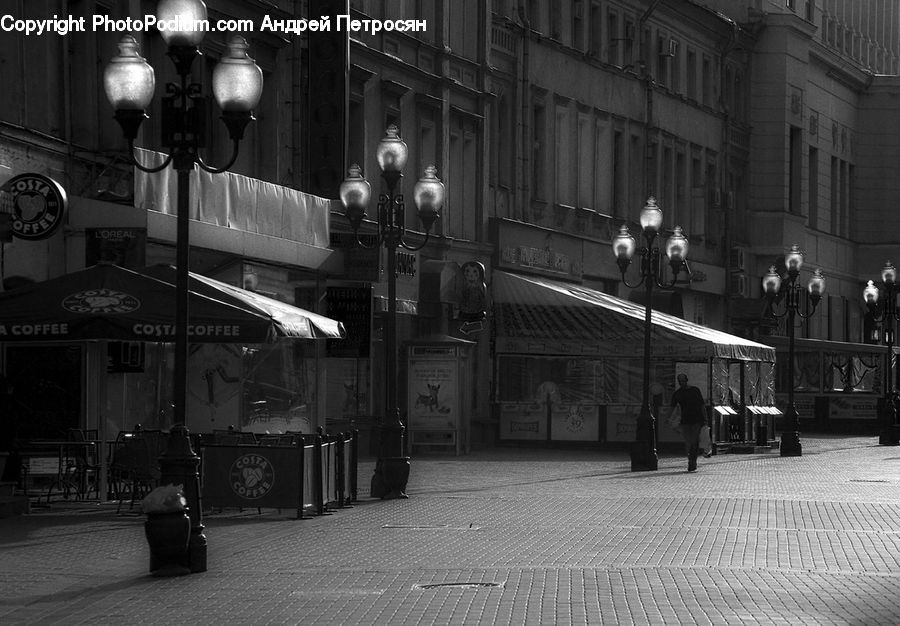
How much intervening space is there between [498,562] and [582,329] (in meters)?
26.5

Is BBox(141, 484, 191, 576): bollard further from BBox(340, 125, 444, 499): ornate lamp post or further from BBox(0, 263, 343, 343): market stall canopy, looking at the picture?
BBox(340, 125, 444, 499): ornate lamp post

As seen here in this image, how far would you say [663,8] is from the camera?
56219 mm

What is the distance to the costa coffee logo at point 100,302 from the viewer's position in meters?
21.4

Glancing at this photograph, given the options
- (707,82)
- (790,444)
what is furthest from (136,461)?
(707,82)

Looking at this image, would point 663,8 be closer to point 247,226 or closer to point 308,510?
point 247,226

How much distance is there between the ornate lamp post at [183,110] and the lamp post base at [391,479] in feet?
28.8

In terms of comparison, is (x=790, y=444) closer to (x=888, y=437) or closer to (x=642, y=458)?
(x=642, y=458)

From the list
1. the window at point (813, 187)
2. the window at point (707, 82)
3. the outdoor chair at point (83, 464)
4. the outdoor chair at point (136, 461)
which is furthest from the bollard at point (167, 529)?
the window at point (813, 187)

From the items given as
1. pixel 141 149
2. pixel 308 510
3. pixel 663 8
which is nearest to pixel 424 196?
pixel 141 149

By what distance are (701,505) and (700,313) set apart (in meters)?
36.5

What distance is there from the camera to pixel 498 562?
653 inches

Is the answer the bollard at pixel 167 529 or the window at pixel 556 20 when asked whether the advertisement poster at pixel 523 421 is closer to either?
the window at pixel 556 20

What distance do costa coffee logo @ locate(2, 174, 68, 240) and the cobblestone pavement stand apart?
377 cm

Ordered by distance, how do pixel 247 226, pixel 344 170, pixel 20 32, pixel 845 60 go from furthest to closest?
pixel 845 60
pixel 344 170
pixel 247 226
pixel 20 32
